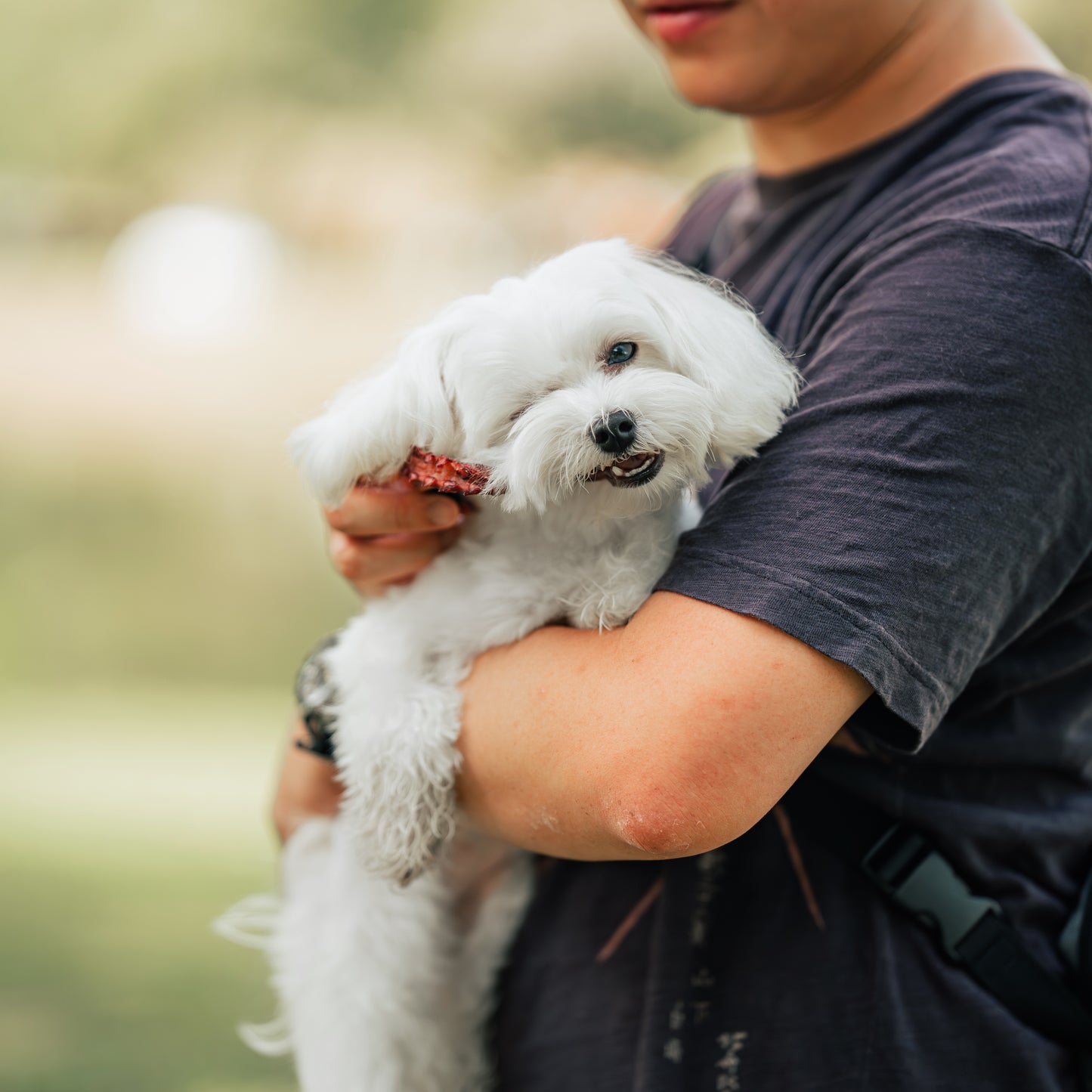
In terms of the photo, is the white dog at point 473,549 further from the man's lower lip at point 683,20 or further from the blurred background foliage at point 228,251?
the blurred background foliage at point 228,251

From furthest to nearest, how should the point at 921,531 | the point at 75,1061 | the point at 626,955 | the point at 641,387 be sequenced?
the point at 75,1061 → the point at 626,955 → the point at 641,387 → the point at 921,531

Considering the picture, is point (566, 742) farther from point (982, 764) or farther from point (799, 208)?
point (799, 208)

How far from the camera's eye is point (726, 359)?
0.88 meters

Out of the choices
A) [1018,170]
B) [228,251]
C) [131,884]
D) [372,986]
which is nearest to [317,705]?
[372,986]

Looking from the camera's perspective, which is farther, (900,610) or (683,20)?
(683,20)

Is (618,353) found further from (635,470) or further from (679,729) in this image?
(679,729)

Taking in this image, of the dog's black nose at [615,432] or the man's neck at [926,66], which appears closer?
the dog's black nose at [615,432]

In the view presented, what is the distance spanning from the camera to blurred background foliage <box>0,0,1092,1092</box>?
4711 millimetres

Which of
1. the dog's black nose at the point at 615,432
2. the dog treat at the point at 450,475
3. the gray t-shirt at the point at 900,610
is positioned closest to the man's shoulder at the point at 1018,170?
the gray t-shirt at the point at 900,610

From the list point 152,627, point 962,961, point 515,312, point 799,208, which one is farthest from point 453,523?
point 152,627

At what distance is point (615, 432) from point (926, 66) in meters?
0.49

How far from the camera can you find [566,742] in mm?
812

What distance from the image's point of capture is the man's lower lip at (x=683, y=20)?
3.26 ft

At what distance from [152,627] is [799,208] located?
4.62m
